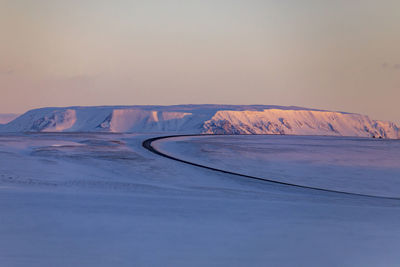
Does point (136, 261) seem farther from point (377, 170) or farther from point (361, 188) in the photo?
point (377, 170)

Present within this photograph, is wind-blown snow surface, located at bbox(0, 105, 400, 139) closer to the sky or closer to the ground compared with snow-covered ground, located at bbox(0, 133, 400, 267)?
closer to the sky

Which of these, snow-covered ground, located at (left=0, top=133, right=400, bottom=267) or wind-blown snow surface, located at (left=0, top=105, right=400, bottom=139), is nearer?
snow-covered ground, located at (left=0, top=133, right=400, bottom=267)

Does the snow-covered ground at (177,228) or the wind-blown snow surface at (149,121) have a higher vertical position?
the wind-blown snow surface at (149,121)

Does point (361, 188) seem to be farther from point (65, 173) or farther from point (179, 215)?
point (65, 173)

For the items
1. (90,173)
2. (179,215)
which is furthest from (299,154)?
(179,215)

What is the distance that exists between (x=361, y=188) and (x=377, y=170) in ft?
14.1

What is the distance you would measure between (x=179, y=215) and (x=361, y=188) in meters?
7.85

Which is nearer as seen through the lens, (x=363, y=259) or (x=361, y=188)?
(x=363, y=259)

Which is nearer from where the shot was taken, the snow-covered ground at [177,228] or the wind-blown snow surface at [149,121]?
the snow-covered ground at [177,228]

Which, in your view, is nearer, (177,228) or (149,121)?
(177,228)

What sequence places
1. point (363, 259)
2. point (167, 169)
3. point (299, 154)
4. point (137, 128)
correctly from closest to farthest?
point (363, 259), point (167, 169), point (299, 154), point (137, 128)

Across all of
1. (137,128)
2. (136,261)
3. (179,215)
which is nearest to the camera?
(136,261)

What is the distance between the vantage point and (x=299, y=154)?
67.1 ft

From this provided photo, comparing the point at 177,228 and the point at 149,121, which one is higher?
the point at 149,121
